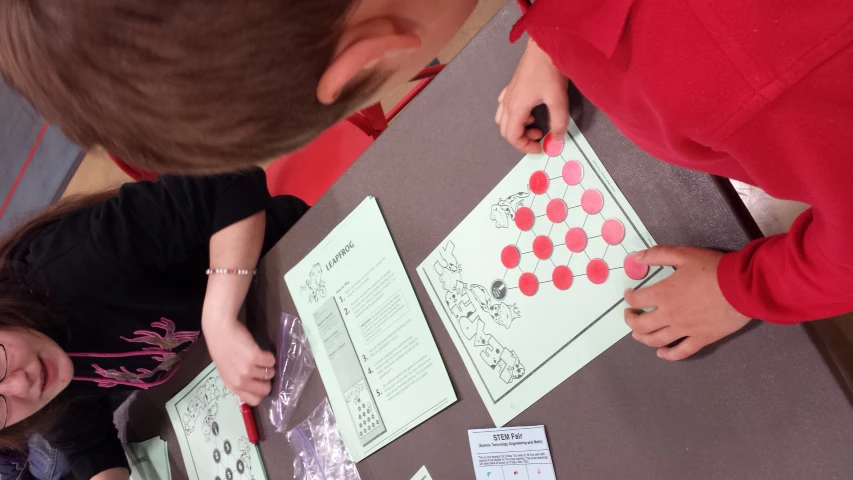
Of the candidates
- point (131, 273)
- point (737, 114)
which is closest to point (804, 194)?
point (737, 114)

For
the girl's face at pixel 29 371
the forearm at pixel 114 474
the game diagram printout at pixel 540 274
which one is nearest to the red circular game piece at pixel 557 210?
the game diagram printout at pixel 540 274

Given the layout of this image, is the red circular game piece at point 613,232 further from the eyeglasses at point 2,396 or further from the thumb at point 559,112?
the eyeglasses at point 2,396

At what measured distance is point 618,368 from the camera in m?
0.52

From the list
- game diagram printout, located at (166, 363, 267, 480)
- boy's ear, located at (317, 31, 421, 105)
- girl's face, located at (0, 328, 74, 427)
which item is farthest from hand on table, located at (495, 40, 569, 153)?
girl's face, located at (0, 328, 74, 427)

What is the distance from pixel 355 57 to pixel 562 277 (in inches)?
12.7

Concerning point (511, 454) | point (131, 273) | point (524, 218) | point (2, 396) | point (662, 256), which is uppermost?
point (131, 273)

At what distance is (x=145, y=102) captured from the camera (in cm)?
32

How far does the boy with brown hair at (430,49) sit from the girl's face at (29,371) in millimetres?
632

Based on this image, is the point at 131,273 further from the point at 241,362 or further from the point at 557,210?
the point at 557,210

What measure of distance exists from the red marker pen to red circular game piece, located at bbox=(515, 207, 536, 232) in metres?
0.53

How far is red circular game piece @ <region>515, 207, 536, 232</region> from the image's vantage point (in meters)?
0.57

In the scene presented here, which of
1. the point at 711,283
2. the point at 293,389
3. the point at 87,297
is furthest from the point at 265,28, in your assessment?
the point at 87,297

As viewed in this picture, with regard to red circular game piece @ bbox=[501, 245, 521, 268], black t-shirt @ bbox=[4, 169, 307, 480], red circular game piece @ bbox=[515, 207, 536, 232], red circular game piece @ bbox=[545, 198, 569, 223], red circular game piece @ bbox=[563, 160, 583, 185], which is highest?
black t-shirt @ bbox=[4, 169, 307, 480]

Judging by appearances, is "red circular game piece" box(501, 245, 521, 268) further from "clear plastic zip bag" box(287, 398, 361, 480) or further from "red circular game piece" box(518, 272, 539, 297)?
"clear plastic zip bag" box(287, 398, 361, 480)
